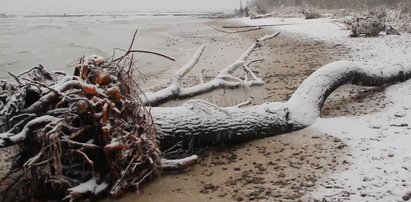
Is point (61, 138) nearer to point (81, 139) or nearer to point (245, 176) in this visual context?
point (81, 139)

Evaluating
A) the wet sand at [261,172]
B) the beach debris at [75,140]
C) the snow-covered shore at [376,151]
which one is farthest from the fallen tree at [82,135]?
the snow-covered shore at [376,151]

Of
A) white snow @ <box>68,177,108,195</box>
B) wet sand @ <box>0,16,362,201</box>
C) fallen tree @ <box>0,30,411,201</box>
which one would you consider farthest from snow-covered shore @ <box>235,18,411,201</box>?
white snow @ <box>68,177,108,195</box>

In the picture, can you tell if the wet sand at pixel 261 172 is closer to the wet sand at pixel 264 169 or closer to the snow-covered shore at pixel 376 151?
the wet sand at pixel 264 169

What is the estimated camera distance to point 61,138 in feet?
13.0

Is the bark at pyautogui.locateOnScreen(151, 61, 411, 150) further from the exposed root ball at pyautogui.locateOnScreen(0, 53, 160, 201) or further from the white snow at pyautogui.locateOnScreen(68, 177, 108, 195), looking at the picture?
the white snow at pyautogui.locateOnScreen(68, 177, 108, 195)

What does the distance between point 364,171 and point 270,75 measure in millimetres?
6017

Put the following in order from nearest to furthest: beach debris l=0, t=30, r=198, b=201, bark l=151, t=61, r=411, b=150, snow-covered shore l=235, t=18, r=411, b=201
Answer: snow-covered shore l=235, t=18, r=411, b=201 → beach debris l=0, t=30, r=198, b=201 → bark l=151, t=61, r=411, b=150

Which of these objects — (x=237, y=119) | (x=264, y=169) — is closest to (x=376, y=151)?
(x=264, y=169)

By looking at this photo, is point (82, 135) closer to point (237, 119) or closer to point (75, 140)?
point (75, 140)

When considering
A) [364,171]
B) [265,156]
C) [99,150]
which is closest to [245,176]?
[265,156]

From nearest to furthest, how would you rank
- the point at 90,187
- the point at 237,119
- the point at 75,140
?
the point at 90,187 < the point at 75,140 < the point at 237,119

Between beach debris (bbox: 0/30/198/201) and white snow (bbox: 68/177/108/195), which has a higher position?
beach debris (bbox: 0/30/198/201)

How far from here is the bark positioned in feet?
16.3

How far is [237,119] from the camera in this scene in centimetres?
533
